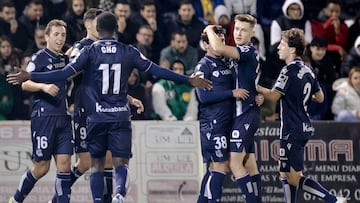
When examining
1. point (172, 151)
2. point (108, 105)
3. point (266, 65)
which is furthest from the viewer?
point (266, 65)

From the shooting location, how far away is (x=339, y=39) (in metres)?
22.4

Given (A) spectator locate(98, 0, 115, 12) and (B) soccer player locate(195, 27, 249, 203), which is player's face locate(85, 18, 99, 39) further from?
(A) spectator locate(98, 0, 115, 12)

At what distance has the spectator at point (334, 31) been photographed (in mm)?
22219

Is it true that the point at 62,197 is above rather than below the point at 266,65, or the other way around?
below

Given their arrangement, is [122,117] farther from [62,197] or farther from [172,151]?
[172,151]

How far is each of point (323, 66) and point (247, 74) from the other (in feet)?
15.4

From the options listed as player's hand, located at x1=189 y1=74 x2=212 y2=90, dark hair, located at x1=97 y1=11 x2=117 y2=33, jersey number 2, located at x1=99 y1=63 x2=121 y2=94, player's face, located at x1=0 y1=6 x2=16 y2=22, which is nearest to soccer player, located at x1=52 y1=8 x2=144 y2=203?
jersey number 2, located at x1=99 y1=63 x2=121 y2=94

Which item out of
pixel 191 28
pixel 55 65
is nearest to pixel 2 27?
pixel 191 28

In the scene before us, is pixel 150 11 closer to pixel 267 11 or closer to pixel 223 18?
pixel 223 18

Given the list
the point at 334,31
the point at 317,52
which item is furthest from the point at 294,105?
the point at 334,31

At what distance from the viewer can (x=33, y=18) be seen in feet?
72.5

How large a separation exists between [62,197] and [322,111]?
519 centimetres

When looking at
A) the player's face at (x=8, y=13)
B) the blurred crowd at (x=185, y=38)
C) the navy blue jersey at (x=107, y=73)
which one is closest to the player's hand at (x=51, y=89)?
the navy blue jersey at (x=107, y=73)

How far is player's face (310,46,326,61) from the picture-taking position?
2150 cm
